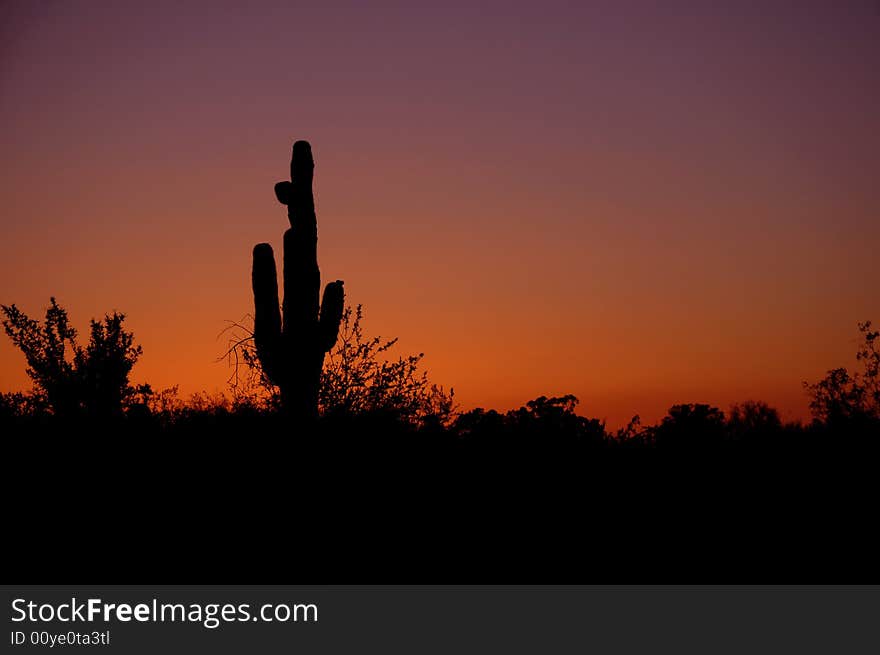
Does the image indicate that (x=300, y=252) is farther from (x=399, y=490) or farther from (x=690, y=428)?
(x=690, y=428)

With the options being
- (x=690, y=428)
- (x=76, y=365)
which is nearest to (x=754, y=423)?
(x=690, y=428)

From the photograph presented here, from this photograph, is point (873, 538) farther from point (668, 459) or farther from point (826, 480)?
point (668, 459)

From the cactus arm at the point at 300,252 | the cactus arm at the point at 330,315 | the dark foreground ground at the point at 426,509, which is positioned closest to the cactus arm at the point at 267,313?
the cactus arm at the point at 300,252

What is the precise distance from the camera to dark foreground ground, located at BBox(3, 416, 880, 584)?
1279cm

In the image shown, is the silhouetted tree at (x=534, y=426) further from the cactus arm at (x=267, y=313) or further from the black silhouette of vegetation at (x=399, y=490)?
the cactus arm at (x=267, y=313)

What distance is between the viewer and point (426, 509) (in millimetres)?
14414

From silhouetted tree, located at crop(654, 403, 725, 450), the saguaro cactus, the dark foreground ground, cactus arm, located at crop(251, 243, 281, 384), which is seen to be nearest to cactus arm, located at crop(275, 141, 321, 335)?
the saguaro cactus

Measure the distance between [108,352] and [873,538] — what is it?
66.6 feet

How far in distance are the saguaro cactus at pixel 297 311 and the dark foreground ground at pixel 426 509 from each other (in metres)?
0.84

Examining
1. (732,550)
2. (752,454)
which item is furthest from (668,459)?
(732,550)

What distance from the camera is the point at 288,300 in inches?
691

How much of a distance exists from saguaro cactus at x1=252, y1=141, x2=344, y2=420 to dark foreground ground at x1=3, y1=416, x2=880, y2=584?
2.75ft

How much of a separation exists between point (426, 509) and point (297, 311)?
4.78m
